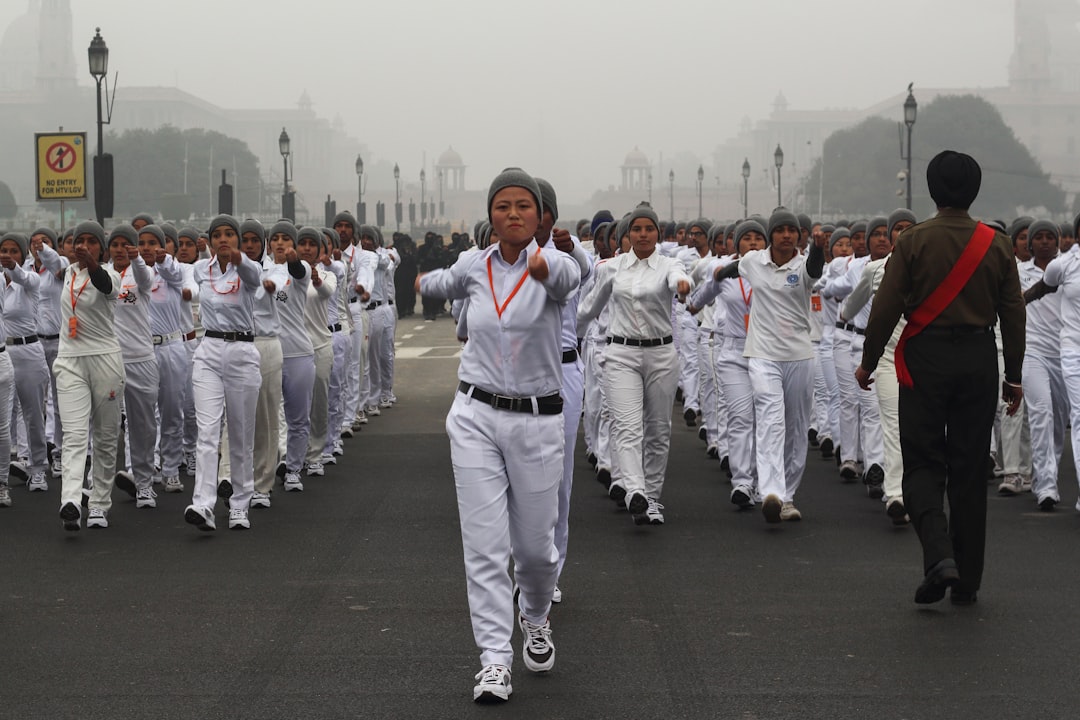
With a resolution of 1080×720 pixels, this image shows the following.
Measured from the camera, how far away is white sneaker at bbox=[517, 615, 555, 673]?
21.9ft

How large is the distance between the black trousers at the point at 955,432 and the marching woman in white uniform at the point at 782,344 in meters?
2.51

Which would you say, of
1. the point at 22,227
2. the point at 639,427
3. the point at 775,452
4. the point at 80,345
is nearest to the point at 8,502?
the point at 80,345

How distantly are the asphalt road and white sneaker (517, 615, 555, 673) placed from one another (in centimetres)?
7

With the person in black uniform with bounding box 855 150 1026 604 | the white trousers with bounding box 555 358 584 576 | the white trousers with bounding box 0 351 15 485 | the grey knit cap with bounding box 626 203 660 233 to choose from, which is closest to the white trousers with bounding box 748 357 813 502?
the grey knit cap with bounding box 626 203 660 233

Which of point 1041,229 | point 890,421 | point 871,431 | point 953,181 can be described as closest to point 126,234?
point 890,421

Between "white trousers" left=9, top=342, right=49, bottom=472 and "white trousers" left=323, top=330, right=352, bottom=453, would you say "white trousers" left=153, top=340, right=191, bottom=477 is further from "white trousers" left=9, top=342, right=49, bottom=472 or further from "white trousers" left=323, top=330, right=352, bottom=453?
"white trousers" left=323, top=330, right=352, bottom=453

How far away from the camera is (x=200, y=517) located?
9.91 metres

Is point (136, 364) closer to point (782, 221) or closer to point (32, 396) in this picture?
point (32, 396)

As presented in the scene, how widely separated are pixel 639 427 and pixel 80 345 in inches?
142

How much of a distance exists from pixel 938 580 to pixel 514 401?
7.77 ft

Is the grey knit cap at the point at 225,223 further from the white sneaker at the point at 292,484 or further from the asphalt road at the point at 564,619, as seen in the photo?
the white sneaker at the point at 292,484

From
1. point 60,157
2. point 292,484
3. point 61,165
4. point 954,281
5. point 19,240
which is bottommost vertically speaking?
point 292,484

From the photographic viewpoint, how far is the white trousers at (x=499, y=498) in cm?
629

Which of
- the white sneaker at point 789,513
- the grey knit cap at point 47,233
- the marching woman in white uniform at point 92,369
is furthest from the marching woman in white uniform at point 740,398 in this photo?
the grey knit cap at point 47,233
